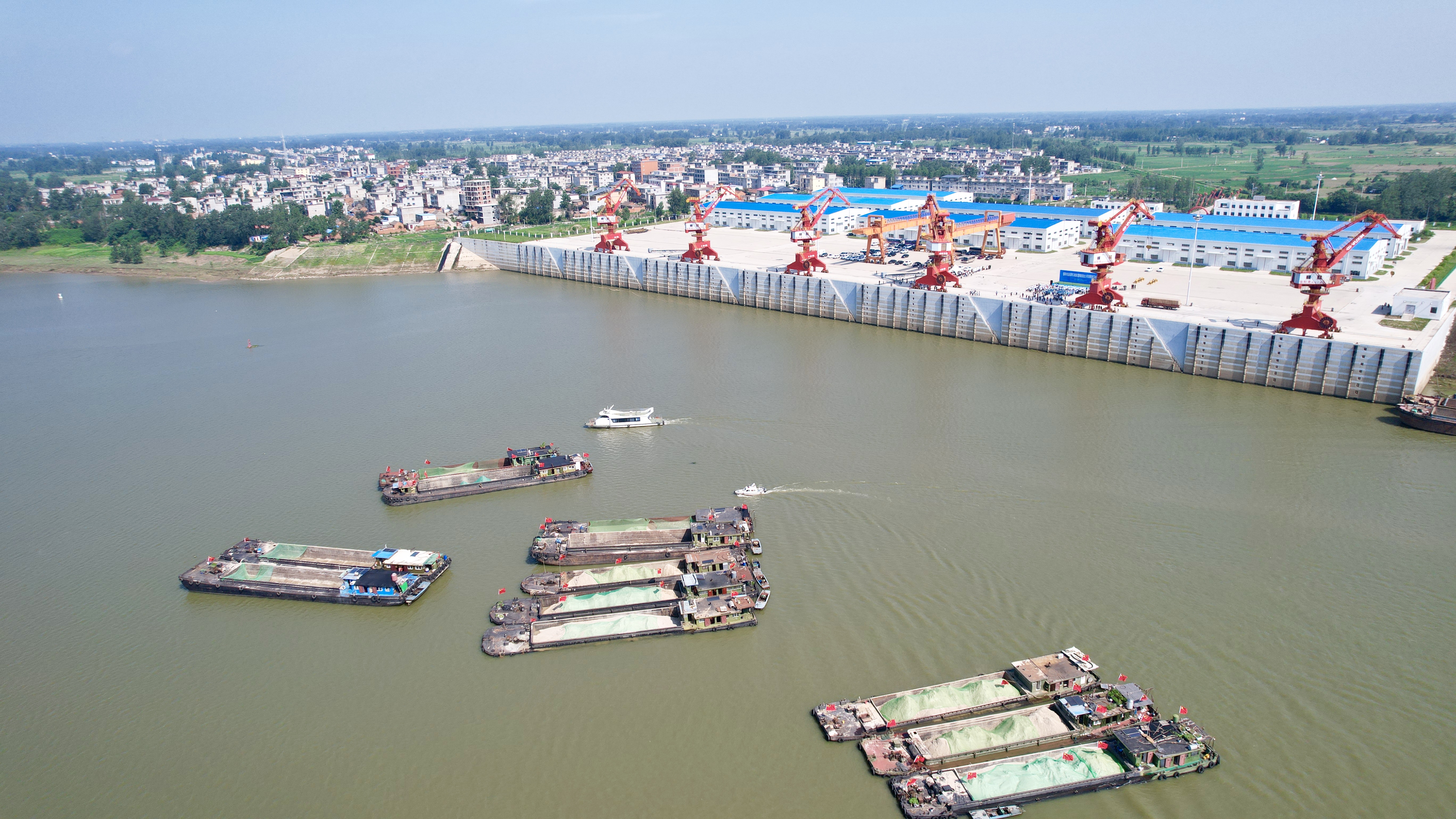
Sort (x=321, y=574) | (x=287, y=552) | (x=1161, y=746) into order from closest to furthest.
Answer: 1. (x=1161, y=746)
2. (x=321, y=574)
3. (x=287, y=552)

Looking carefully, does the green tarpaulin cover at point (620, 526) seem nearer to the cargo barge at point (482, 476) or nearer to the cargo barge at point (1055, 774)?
the cargo barge at point (482, 476)

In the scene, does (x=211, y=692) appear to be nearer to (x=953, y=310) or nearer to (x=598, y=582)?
(x=598, y=582)

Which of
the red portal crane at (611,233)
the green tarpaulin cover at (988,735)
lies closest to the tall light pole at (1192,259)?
the green tarpaulin cover at (988,735)

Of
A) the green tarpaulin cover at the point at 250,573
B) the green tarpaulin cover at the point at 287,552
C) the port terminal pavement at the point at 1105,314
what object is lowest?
the green tarpaulin cover at the point at 250,573

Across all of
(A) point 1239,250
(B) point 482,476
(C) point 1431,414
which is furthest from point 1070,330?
(B) point 482,476

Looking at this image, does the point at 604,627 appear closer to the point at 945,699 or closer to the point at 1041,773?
the point at 945,699

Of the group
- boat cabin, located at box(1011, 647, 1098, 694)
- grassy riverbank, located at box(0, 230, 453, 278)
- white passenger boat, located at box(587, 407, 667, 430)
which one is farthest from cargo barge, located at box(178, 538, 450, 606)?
grassy riverbank, located at box(0, 230, 453, 278)

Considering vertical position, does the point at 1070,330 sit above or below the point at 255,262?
above
